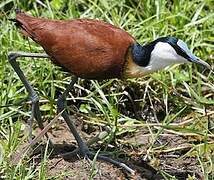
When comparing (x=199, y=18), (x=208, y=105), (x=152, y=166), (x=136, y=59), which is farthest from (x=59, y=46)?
(x=199, y=18)

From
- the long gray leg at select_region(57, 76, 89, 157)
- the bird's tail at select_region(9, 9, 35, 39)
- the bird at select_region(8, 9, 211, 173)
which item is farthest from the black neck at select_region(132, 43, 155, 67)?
the bird's tail at select_region(9, 9, 35, 39)

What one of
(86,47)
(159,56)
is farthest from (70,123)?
(159,56)

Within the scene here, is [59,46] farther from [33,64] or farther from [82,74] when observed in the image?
[33,64]

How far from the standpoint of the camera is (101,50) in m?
3.67

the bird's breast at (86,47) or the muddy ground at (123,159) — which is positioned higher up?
the bird's breast at (86,47)

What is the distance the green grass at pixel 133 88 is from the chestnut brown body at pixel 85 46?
44 cm

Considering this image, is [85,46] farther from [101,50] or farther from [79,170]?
[79,170]

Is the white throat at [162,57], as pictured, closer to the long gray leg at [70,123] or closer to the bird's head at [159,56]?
the bird's head at [159,56]

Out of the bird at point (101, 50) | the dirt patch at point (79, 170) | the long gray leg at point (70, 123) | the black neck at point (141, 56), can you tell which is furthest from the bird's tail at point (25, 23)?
the dirt patch at point (79, 170)

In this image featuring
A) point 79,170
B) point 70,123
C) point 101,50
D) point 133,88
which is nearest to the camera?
point 101,50

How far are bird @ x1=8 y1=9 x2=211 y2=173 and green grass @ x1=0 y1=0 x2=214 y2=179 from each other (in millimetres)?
435

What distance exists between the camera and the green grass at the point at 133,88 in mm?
4105

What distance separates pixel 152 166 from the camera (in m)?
3.99

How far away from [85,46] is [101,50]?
0.26 ft
